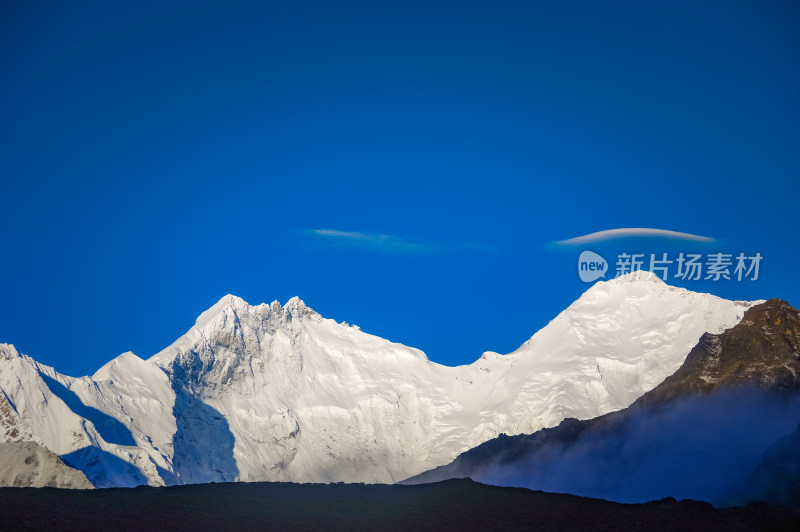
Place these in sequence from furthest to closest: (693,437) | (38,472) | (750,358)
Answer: (38,472) < (750,358) < (693,437)

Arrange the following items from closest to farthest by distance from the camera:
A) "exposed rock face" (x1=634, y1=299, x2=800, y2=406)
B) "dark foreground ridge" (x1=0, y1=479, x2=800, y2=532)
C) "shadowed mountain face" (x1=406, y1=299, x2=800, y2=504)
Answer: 1. "dark foreground ridge" (x1=0, y1=479, x2=800, y2=532)
2. "shadowed mountain face" (x1=406, y1=299, x2=800, y2=504)
3. "exposed rock face" (x1=634, y1=299, x2=800, y2=406)

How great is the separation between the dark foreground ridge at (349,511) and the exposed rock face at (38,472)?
10345 cm

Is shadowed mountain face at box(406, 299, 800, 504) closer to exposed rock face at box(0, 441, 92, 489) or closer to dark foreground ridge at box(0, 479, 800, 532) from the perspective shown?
dark foreground ridge at box(0, 479, 800, 532)

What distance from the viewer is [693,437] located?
78562mm

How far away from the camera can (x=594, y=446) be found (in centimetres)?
9925

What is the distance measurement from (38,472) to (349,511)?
122186 millimetres

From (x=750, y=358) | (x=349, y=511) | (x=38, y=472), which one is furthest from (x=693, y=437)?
(x=38, y=472)

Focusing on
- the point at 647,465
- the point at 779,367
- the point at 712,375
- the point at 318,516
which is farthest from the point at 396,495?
the point at 712,375

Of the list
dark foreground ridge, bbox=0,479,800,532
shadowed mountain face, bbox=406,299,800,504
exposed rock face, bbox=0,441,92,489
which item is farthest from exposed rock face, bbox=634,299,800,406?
exposed rock face, bbox=0,441,92,489

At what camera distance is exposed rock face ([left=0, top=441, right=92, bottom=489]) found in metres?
137

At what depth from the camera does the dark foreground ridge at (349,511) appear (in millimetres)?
37875

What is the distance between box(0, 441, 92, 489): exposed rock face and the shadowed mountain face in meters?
71.8

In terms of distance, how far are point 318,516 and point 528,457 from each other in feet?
210

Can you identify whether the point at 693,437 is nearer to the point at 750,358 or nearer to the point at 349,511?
the point at 750,358
